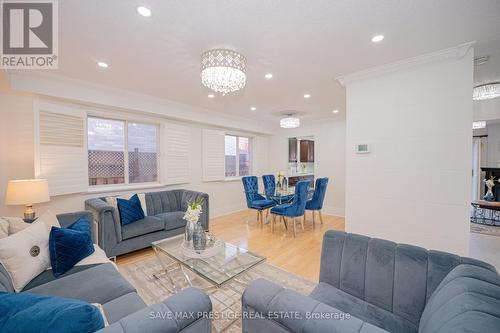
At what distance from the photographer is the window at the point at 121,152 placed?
137 inches

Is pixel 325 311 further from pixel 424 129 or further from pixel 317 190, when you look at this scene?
pixel 317 190

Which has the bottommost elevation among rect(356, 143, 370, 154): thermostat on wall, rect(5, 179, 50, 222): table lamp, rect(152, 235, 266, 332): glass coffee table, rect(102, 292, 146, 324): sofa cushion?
rect(152, 235, 266, 332): glass coffee table

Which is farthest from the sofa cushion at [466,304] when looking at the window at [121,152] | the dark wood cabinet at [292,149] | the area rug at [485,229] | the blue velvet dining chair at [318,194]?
the dark wood cabinet at [292,149]

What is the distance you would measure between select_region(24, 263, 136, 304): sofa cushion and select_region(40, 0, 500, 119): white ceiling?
6.83 ft

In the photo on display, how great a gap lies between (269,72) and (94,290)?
2798 millimetres

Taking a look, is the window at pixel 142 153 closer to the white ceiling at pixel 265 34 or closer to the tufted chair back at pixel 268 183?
A: the white ceiling at pixel 265 34

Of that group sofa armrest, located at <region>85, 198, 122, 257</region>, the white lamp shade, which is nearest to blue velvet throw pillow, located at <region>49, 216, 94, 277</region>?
sofa armrest, located at <region>85, 198, 122, 257</region>

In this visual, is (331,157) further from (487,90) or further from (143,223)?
(143,223)

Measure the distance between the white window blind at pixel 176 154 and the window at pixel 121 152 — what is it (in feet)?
0.88

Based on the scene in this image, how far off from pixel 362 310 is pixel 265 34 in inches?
89.7

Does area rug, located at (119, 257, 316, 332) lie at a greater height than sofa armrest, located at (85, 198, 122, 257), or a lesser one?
lesser

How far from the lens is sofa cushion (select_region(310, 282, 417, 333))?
1.14m

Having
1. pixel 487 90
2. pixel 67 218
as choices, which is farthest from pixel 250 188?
pixel 487 90

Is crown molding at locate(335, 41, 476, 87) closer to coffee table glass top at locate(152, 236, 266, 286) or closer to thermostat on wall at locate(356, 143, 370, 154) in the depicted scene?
thermostat on wall at locate(356, 143, 370, 154)
